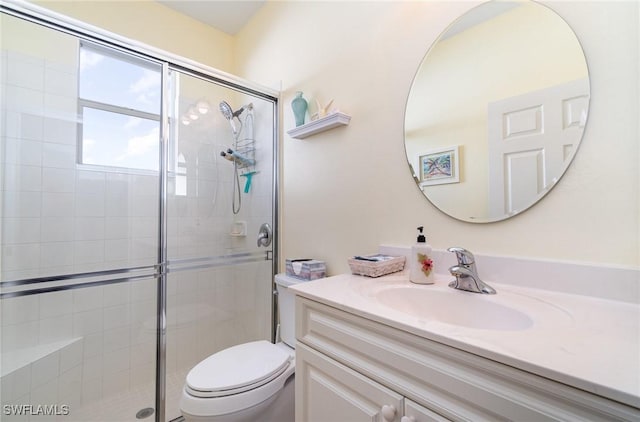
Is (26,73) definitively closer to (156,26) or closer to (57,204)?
(57,204)

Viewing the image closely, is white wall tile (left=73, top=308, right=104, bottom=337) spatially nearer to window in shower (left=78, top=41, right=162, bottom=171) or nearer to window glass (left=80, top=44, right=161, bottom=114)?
window in shower (left=78, top=41, right=162, bottom=171)

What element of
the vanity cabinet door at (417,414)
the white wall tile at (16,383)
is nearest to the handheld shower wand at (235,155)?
the white wall tile at (16,383)

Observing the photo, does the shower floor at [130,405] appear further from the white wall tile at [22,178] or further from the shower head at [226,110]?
the shower head at [226,110]

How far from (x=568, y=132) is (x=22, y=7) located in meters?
2.10

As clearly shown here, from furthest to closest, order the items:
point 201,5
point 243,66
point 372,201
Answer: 1. point 243,66
2. point 201,5
3. point 372,201

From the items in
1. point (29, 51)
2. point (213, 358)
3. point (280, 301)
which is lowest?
point (213, 358)

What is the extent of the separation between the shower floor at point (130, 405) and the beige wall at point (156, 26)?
2.28 m

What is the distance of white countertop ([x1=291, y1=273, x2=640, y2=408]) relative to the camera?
1.35ft

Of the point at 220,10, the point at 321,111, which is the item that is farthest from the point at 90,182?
the point at 220,10

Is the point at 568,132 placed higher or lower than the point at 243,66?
lower

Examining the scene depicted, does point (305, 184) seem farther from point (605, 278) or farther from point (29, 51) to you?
point (29, 51)

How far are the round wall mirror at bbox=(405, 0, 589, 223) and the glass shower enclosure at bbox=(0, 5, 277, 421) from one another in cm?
128

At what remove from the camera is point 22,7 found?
3.85ft

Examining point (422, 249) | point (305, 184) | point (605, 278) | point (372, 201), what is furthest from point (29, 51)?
point (605, 278)
